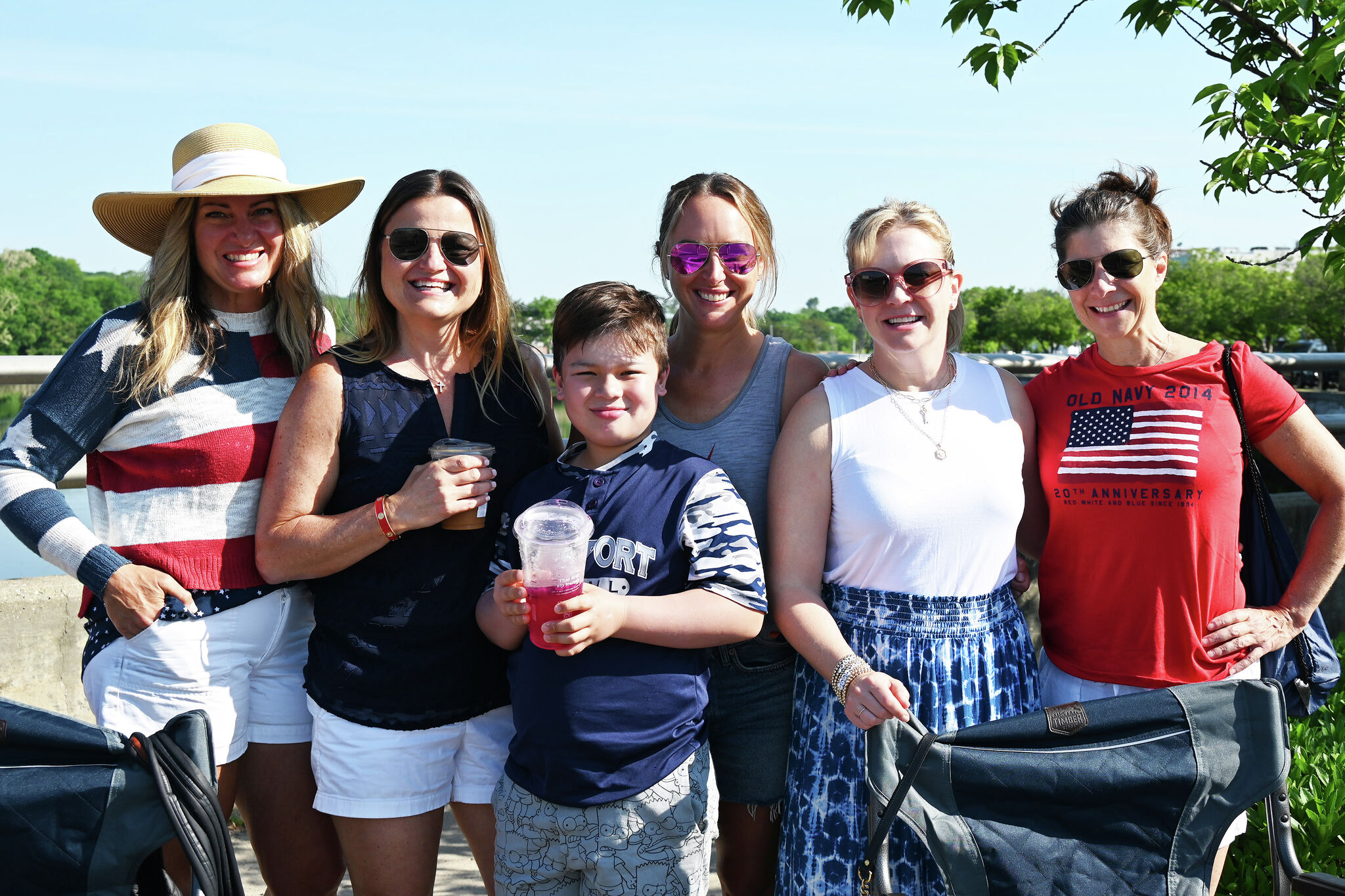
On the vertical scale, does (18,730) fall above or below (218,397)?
below

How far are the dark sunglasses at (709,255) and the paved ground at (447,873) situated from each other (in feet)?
7.64

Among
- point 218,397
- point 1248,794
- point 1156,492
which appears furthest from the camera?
point 218,397

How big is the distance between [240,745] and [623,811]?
1.13 m

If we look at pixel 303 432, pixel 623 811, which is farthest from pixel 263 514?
pixel 623 811

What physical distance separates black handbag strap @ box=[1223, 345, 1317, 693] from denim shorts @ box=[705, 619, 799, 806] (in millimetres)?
1248

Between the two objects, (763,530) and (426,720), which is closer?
(426,720)

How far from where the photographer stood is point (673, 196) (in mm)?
2887

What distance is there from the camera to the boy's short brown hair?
2408mm

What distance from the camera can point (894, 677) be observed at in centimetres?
237

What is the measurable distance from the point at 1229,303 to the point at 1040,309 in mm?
27004

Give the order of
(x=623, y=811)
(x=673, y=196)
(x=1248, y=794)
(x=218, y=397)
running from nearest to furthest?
1. (x=1248, y=794)
2. (x=623, y=811)
3. (x=218, y=397)
4. (x=673, y=196)

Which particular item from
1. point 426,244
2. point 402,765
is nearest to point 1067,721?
point 402,765

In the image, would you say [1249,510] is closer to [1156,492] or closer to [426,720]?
[1156,492]

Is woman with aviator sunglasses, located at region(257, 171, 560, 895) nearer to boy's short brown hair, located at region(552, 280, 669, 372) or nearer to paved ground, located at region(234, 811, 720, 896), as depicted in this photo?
boy's short brown hair, located at region(552, 280, 669, 372)
